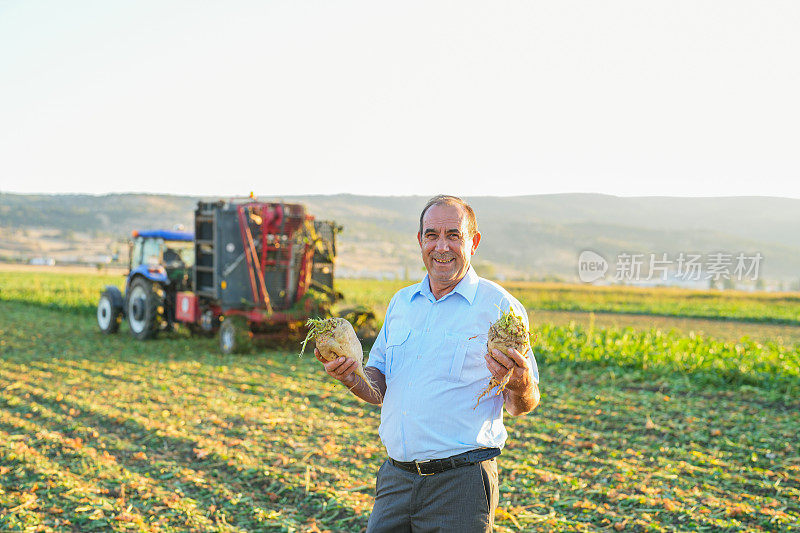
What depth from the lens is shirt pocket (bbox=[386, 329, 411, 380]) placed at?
2.81 meters

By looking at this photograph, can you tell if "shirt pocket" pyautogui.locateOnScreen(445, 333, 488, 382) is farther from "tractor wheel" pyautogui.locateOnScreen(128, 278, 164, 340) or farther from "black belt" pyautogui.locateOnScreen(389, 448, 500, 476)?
"tractor wheel" pyautogui.locateOnScreen(128, 278, 164, 340)

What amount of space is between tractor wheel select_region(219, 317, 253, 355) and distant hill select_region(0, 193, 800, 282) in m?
81.1

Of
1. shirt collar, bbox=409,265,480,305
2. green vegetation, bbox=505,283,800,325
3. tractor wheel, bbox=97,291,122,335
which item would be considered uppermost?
shirt collar, bbox=409,265,480,305

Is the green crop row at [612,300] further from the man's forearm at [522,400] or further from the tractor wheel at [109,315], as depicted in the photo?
the man's forearm at [522,400]

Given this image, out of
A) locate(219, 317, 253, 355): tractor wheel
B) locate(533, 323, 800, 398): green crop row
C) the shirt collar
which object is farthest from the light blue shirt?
locate(219, 317, 253, 355): tractor wheel

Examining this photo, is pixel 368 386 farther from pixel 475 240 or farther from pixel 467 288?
pixel 475 240

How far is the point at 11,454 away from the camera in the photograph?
607 cm

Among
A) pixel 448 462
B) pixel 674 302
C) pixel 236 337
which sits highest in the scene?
pixel 448 462

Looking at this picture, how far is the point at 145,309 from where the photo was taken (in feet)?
45.8

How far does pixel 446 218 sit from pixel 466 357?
1.79 ft

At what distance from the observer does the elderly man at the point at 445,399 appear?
2.64 m
